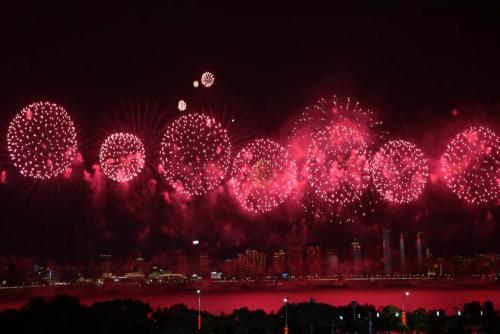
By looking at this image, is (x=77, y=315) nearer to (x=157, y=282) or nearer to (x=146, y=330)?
(x=146, y=330)

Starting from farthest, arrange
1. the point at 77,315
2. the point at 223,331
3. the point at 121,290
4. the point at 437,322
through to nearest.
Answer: the point at 121,290 → the point at 437,322 → the point at 223,331 → the point at 77,315

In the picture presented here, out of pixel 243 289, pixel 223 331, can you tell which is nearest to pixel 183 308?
pixel 223 331

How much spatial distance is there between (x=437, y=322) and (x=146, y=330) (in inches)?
543

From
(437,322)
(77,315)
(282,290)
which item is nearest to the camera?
(77,315)

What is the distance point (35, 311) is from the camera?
2167 cm

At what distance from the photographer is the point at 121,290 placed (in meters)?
71.2

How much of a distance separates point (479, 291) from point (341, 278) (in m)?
15.4

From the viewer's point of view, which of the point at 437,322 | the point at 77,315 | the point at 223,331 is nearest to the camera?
the point at 77,315

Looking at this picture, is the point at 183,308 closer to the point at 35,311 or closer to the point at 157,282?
the point at 35,311

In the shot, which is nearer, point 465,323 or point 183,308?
point 465,323

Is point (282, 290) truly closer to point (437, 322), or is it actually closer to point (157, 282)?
point (157, 282)

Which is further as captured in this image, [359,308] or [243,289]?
[243,289]

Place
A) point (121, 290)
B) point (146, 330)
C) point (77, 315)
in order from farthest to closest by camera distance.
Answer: point (121, 290) < point (146, 330) < point (77, 315)

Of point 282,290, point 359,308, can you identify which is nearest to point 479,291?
point 282,290
